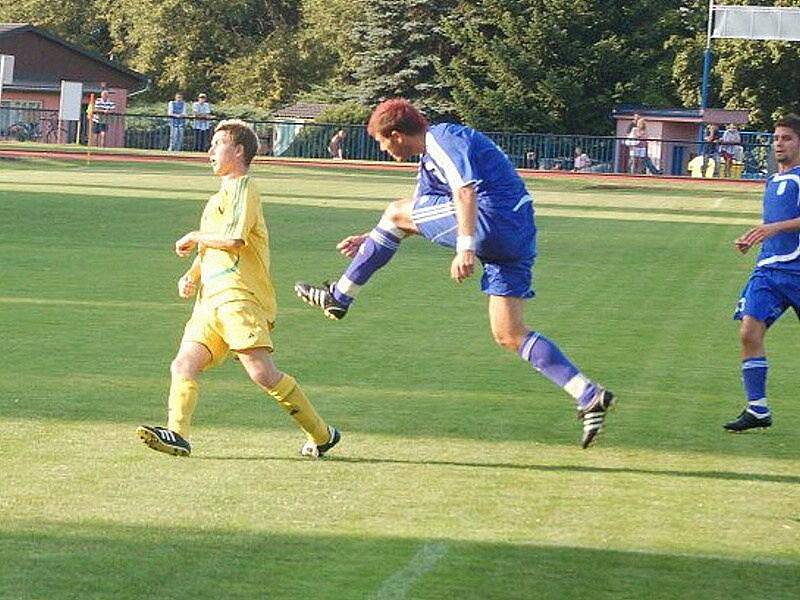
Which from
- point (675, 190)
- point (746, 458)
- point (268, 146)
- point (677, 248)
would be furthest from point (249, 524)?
point (268, 146)

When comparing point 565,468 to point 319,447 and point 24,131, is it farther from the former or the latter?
point 24,131

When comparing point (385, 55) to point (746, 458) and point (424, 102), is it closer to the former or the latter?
point (424, 102)

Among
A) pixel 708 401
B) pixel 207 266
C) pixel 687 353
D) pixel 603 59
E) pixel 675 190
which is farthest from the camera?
pixel 603 59

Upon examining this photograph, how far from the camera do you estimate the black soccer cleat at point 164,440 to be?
881 cm

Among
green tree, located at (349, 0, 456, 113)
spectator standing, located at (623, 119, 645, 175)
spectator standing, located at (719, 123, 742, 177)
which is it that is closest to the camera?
spectator standing, located at (719, 123, 742, 177)

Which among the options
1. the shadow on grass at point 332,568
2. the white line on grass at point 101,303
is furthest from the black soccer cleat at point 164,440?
the white line on grass at point 101,303

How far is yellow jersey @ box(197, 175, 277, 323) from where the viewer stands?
903 cm

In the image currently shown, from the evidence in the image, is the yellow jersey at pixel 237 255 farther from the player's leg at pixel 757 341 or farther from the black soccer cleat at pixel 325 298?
the player's leg at pixel 757 341

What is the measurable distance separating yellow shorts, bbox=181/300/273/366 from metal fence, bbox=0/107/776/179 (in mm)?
47751

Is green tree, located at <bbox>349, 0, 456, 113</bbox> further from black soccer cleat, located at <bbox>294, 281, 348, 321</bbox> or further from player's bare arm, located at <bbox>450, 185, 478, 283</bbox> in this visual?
player's bare arm, located at <bbox>450, 185, 478, 283</bbox>

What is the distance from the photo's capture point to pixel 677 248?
87.0 feet

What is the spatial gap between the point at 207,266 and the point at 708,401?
4.02m

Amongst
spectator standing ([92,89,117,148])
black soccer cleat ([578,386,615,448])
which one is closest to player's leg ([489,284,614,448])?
black soccer cleat ([578,386,615,448])

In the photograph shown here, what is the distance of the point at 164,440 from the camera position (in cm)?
886
